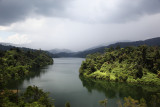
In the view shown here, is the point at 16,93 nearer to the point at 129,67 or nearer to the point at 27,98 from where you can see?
the point at 27,98

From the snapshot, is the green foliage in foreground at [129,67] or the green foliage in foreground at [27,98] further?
the green foliage in foreground at [129,67]

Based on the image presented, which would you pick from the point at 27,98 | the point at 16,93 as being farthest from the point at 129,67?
the point at 16,93

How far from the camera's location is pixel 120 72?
70.9 metres

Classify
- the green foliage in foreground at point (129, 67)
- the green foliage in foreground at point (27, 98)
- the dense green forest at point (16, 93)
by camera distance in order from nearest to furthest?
the green foliage in foreground at point (27, 98), the dense green forest at point (16, 93), the green foliage in foreground at point (129, 67)

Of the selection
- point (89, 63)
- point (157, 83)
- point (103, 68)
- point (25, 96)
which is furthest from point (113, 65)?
point (25, 96)

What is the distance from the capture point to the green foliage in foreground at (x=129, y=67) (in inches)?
2535

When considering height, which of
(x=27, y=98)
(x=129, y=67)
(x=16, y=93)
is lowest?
(x=27, y=98)

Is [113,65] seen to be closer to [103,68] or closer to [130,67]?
[103,68]

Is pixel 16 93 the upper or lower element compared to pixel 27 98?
upper

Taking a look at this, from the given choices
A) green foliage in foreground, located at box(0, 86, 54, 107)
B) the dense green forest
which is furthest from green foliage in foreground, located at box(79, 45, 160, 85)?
green foliage in foreground, located at box(0, 86, 54, 107)

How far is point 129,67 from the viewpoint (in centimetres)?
7100

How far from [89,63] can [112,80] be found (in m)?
26.3

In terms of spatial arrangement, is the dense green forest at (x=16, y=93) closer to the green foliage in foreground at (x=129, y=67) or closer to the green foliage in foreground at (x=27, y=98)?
the green foliage in foreground at (x=27, y=98)

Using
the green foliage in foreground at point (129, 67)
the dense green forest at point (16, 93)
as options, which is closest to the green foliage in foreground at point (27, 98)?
the dense green forest at point (16, 93)
